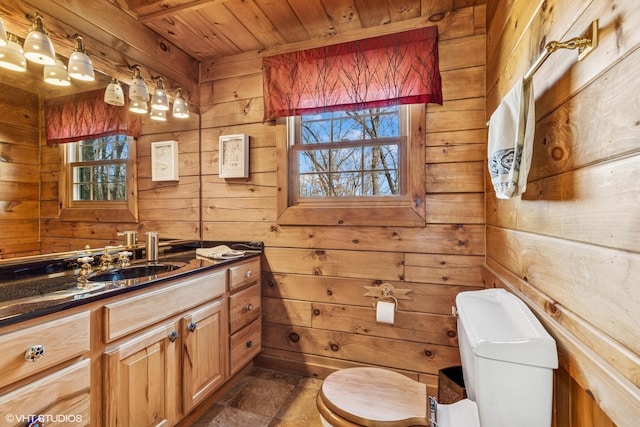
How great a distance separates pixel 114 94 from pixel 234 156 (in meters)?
0.75

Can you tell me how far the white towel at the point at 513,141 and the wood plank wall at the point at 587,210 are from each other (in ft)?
0.25

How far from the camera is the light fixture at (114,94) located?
1602 mm

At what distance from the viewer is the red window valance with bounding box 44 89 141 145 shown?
1.39 meters

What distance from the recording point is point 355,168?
6.48ft

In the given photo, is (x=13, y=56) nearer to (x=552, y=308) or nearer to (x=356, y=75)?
(x=356, y=75)

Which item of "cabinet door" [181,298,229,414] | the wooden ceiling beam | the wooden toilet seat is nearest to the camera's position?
the wooden toilet seat

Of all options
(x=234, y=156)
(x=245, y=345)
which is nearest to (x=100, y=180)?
(x=234, y=156)

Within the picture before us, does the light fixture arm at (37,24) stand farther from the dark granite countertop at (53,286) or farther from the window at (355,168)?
the window at (355,168)

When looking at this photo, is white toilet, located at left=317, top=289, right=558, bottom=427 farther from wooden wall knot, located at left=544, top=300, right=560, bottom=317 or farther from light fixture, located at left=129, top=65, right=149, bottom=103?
light fixture, located at left=129, top=65, right=149, bottom=103

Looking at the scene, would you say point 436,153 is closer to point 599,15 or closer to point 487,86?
point 487,86

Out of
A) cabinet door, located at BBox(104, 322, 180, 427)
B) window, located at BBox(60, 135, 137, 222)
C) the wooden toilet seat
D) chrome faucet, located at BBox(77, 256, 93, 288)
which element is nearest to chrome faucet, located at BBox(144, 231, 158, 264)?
window, located at BBox(60, 135, 137, 222)

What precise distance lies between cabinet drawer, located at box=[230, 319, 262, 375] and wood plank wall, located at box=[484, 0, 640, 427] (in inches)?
59.1

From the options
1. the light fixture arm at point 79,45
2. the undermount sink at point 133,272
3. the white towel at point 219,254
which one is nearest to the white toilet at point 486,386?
the white towel at point 219,254

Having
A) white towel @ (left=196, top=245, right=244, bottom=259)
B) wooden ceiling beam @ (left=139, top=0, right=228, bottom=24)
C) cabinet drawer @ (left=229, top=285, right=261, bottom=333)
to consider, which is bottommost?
cabinet drawer @ (left=229, top=285, right=261, bottom=333)
